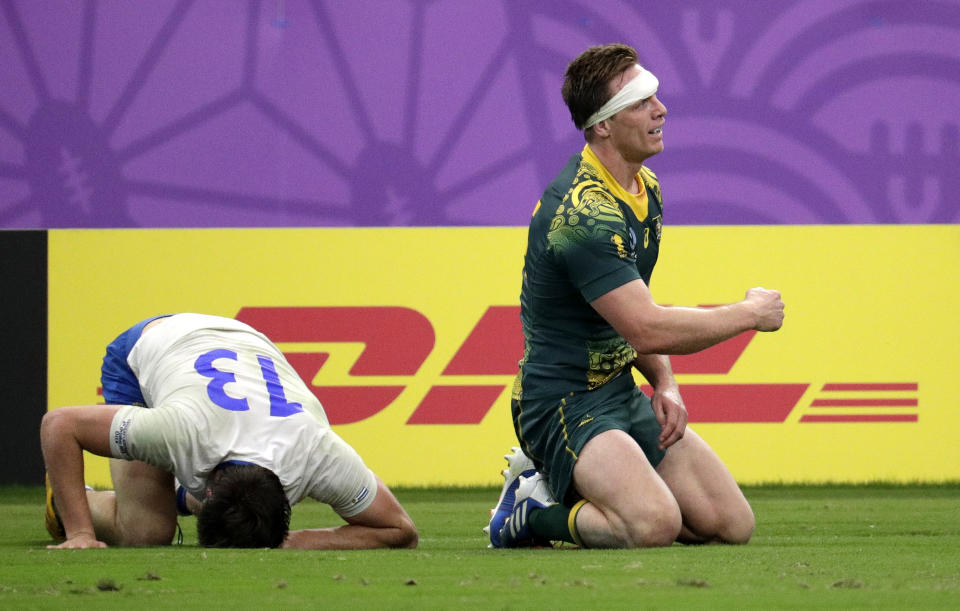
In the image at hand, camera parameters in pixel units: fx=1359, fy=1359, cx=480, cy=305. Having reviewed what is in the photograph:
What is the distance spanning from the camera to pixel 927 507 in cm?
472

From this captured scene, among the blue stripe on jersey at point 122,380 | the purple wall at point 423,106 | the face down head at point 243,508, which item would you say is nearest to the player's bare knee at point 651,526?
the face down head at point 243,508

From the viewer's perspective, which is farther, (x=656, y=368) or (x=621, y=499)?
(x=656, y=368)

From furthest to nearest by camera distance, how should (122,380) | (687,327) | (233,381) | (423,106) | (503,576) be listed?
(423,106)
(122,380)
(233,381)
(687,327)
(503,576)

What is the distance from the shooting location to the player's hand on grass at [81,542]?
125 inches

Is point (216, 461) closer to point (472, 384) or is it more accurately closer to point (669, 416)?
point (669, 416)

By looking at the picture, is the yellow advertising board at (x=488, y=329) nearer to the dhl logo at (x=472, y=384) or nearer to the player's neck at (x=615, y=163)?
the dhl logo at (x=472, y=384)

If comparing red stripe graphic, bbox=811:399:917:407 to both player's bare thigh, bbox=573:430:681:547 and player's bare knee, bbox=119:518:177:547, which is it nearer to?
player's bare thigh, bbox=573:430:681:547

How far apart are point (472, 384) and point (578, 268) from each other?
8.61 feet

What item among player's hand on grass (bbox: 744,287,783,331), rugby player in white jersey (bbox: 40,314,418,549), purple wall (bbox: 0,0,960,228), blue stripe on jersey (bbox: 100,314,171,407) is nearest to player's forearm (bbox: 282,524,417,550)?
rugby player in white jersey (bbox: 40,314,418,549)

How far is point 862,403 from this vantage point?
571cm

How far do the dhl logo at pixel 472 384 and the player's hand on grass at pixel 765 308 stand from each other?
102 inches

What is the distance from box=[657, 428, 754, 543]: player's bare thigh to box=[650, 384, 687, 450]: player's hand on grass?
7cm

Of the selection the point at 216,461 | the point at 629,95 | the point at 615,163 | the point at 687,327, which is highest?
the point at 629,95

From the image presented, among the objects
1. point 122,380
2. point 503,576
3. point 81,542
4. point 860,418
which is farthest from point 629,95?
point 860,418
